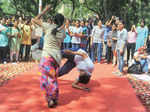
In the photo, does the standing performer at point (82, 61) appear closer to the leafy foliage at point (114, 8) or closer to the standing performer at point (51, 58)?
the standing performer at point (51, 58)

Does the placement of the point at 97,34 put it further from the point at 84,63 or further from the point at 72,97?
the point at 72,97

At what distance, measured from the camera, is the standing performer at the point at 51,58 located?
3840 mm

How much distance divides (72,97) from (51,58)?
119 cm

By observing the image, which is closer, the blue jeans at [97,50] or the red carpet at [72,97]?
the red carpet at [72,97]

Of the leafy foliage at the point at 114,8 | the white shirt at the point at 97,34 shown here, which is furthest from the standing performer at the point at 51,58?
the leafy foliage at the point at 114,8

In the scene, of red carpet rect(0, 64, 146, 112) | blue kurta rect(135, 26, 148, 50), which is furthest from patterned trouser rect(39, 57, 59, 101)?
blue kurta rect(135, 26, 148, 50)

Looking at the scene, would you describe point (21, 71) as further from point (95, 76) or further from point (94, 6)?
point (94, 6)

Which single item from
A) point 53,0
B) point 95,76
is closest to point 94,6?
point 53,0

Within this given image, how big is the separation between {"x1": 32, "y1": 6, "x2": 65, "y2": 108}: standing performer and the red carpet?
1.09ft

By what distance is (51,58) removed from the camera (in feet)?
12.8

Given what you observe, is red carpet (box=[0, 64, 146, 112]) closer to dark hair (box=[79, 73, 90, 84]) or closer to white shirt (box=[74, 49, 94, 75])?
dark hair (box=[79, 73, 90, 84])

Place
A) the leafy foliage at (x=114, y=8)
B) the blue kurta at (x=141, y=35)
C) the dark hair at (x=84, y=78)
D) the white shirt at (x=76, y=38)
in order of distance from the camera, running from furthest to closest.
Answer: the leafy foliage at (x=114, y=8), the white shirt at (x=76, y=38), the blue kurta at (x=141, y=35), the dark hair at (x=84, y=78)

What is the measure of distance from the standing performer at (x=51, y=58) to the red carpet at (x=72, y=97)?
1.09 ft

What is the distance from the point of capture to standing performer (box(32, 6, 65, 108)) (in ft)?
12.6
